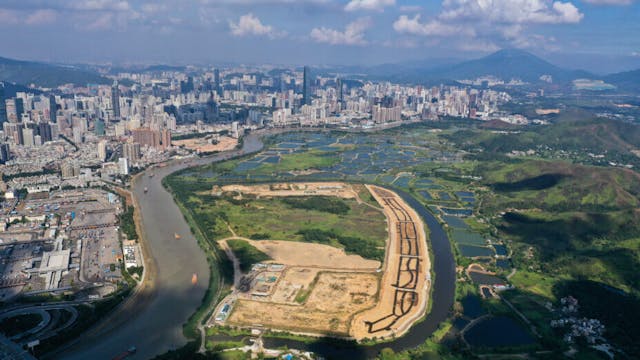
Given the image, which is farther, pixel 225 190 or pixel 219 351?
pixel 225 190

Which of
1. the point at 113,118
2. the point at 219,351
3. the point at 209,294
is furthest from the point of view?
the point at 113,118

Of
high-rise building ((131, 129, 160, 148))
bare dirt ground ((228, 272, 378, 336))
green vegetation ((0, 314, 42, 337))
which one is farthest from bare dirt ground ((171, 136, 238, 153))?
green vegetation ((0, 314, 42, 337))

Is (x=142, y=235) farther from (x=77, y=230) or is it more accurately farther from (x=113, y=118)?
(x=113, y=118)

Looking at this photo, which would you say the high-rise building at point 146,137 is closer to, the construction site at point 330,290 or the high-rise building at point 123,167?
the high-rise building at point 123,167

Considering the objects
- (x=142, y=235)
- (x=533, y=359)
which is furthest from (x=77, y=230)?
(x=533, y=359)

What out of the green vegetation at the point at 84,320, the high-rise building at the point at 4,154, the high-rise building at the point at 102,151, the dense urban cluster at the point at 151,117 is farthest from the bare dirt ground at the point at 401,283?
the high-rise building at the point at 4,154

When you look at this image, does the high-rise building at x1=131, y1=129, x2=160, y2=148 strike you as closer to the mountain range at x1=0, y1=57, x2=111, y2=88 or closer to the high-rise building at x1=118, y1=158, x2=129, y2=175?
the high-rise building at x1=118, y1=158, x2=129, y2=175

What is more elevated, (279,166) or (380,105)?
(380,105)
